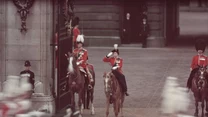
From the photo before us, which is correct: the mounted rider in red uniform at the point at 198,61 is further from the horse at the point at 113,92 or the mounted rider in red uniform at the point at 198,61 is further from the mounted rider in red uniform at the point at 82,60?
the mounted rider in red uniform at the point at 82,60

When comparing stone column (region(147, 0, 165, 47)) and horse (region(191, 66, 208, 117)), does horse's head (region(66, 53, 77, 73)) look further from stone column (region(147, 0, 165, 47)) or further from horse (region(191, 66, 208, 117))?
stone column (region(147, 0, 165, 47))

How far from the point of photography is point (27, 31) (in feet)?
74.4

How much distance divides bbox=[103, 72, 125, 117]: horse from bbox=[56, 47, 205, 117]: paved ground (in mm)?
1415

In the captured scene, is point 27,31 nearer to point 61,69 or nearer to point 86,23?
point 61,69

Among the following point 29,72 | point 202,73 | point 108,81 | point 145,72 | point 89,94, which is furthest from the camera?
point 145,72

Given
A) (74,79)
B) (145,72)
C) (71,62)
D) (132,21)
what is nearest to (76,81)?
(74,79)

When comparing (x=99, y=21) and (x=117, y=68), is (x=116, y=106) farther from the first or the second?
(x=99, y=21)

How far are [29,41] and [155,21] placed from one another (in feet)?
82.8

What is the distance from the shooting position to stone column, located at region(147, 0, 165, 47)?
4709cm

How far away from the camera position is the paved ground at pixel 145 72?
24938 millimetres

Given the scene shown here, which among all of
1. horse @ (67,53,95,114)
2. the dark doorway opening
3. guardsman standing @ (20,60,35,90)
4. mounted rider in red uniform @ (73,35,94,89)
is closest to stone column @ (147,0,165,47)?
the dark doorway opening

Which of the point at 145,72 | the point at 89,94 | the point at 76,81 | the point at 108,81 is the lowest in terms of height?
the point at 89,94

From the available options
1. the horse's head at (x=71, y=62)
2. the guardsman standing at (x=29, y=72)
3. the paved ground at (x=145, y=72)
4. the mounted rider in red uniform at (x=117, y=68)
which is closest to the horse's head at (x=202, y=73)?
the paved ground at (x=145, y=72)

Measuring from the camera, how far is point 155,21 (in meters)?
47.2
